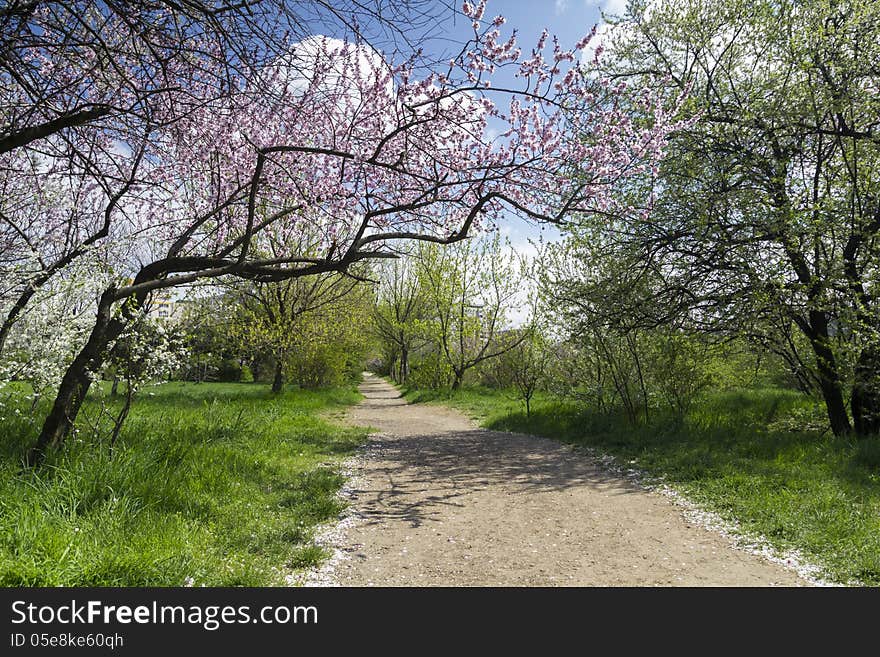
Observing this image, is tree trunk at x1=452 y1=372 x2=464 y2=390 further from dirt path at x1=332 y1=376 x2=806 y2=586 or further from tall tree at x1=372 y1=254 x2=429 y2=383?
dirt path at x1=332 y1=376 x2=806 y2=586

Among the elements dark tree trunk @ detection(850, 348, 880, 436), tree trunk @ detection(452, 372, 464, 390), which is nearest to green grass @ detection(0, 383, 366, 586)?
dark tree trunk @ detection(850, 348, 880, 436)

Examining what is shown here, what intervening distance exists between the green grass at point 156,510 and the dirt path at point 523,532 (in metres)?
0.58

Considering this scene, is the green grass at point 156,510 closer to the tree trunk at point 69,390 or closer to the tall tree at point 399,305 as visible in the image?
the tree trunk at point 69,390

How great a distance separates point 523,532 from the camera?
4.88m

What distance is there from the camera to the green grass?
10.6 ft

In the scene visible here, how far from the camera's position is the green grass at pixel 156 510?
10.6ft

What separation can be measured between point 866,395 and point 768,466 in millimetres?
2651

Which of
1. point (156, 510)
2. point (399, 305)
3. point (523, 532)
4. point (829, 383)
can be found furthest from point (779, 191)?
point (399, 305)

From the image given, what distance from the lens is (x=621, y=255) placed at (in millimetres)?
9422

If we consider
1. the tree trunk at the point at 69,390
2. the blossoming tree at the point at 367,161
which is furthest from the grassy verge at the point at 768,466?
the tree trunk at the point at 69,390

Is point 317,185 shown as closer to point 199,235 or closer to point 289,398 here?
point 199,235

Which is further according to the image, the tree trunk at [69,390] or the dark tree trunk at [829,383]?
the dark tree trunk at [829,383]
